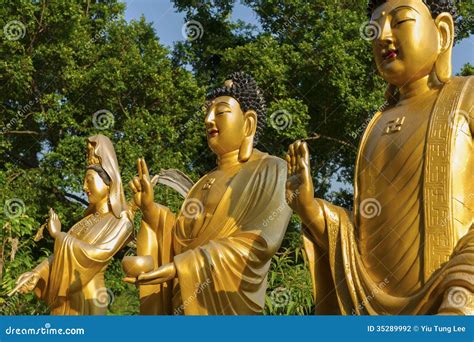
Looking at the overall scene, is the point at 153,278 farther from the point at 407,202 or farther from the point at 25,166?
the point at 25,166

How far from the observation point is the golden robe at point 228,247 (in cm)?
609

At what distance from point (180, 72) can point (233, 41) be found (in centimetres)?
152

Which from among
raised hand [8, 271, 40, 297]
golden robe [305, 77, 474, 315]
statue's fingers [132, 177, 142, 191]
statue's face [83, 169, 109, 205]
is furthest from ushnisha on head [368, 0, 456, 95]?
raised hand [8, 271, 40, 297]

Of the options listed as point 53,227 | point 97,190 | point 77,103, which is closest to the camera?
point 53,227

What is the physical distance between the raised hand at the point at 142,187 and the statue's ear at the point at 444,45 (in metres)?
2.31

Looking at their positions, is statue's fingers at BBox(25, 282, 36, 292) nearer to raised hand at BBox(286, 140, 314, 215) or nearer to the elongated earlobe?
the elongated earlobe

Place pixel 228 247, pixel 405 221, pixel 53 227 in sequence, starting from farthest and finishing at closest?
pixel 53 227 < pixel 228 247 < pixel 405 221

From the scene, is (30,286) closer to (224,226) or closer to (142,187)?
(142,187)

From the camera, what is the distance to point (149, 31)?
548 inches

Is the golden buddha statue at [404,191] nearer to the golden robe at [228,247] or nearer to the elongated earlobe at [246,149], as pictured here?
the golden robe at [228,247]

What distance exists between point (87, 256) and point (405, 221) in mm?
3703

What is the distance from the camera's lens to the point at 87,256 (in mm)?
7570

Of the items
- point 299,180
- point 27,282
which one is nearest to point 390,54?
point 299,180

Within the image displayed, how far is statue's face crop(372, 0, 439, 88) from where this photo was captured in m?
4.80
